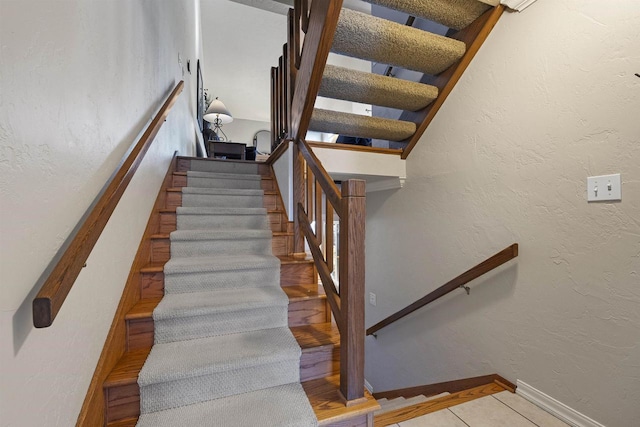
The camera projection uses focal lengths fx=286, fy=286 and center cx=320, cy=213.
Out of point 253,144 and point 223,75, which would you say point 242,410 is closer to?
point 223,75

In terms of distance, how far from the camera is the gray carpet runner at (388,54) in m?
1.61

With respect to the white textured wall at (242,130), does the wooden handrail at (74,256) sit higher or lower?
lower

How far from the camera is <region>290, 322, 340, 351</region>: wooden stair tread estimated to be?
4.85ft

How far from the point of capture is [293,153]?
219cm

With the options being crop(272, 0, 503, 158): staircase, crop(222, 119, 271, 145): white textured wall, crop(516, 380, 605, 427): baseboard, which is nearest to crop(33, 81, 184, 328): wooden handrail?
crop(272, 0, 503, 158): staircase

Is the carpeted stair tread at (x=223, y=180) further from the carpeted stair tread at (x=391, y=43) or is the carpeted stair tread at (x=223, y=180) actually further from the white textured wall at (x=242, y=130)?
the white textured wall at (x=242, y=130)

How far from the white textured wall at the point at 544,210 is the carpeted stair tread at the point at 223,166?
5.83 ft

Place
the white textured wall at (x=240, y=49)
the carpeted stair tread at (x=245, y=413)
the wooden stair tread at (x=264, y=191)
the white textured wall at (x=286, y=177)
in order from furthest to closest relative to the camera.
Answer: the white textured wall at (x=240, y=49)
the wooden stair tread at (x=264, y=191)
the white textured wall at (x=286, y=177)
the carpeted stair tread at (x=245, y=413)

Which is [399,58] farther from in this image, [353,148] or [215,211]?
[215,211]

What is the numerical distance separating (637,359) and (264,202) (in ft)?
7.99

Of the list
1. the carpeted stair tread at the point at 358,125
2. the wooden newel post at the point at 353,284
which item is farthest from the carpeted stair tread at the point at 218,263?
the carpeted stair tread at the point at 358,125

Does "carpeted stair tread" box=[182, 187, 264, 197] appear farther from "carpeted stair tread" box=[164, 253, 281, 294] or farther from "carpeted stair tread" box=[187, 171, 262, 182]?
"carpeted stair tread" box=[164, 253, 281, 294]

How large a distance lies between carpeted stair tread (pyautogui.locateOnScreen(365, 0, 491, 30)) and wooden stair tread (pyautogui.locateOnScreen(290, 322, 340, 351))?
72.1 inches

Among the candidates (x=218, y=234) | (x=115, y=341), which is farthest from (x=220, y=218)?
(x=115, y=341)
